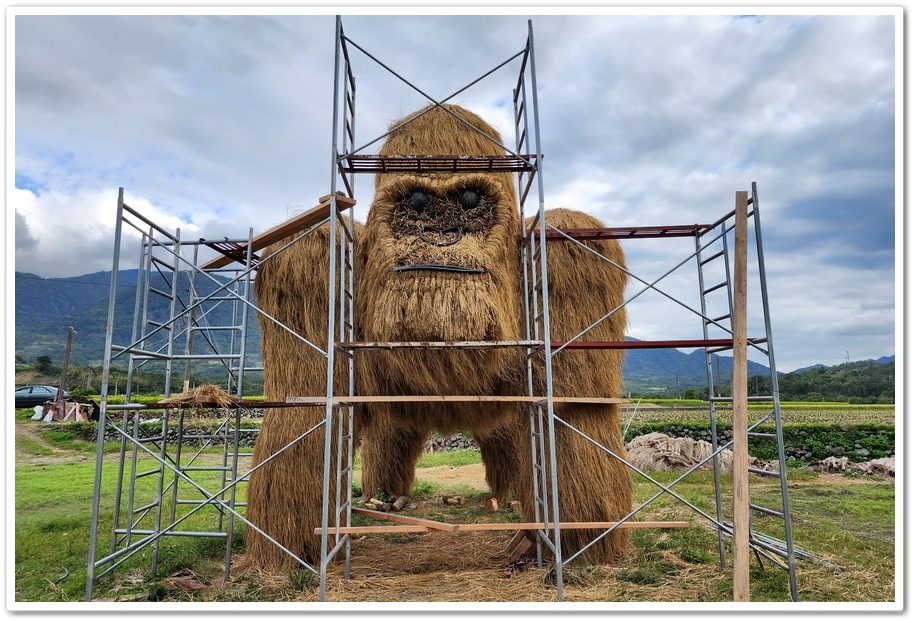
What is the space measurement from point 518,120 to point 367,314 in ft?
10.3

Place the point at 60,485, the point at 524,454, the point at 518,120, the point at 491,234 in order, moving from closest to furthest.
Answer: the point at 491,234, the point at 524,454, the point at 518,120, the point at 60,485

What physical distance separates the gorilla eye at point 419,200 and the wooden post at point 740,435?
3.10 meters

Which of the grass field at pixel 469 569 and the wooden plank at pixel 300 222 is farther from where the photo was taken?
the wooden plank at pixel 300 222

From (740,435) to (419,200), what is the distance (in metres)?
3.83

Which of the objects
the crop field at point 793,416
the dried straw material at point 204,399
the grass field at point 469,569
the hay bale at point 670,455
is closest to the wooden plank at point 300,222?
the dried straw material at point 204,399

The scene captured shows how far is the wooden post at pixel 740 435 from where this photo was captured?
4.53 meters

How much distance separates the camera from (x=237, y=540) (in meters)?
7.25

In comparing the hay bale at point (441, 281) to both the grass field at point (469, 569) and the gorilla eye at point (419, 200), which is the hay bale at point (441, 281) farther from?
the grass field at point (469, 569)

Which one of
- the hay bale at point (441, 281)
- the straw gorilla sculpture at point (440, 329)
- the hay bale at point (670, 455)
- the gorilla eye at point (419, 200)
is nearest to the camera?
the hay bale at point (441, 281)

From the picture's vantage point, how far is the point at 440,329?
5355 mm

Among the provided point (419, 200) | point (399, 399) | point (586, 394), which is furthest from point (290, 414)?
point (586, 394)
